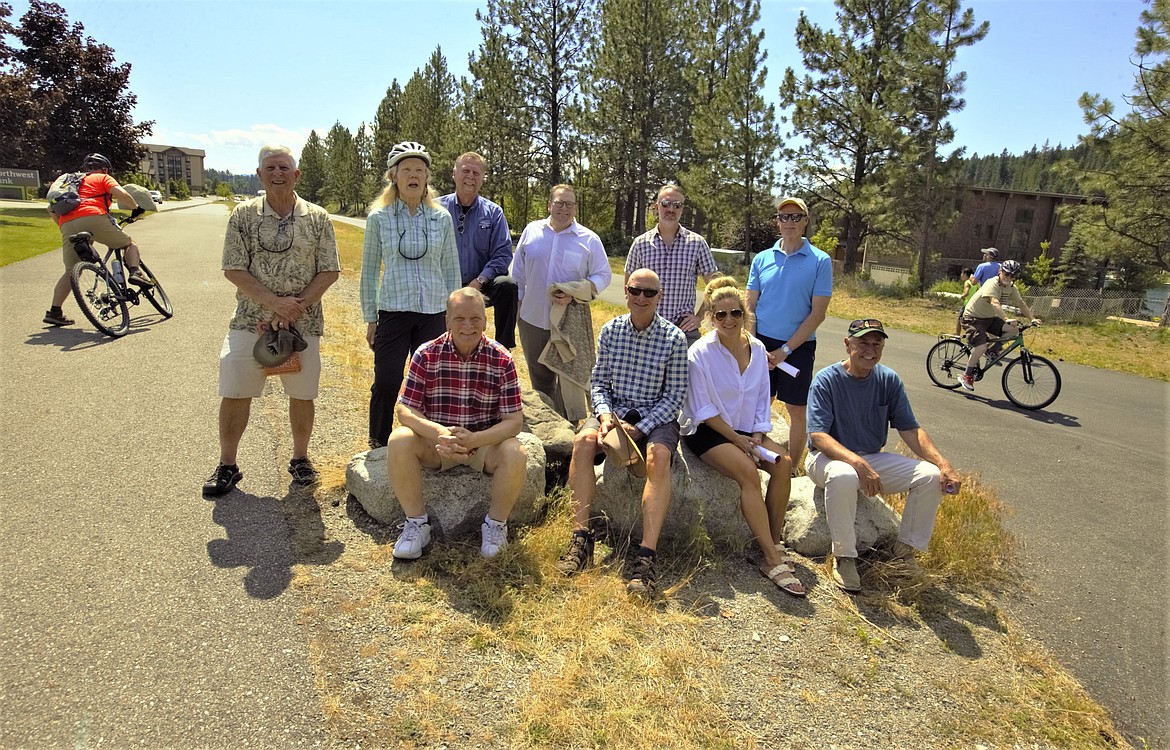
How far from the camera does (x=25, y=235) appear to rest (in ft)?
57.3

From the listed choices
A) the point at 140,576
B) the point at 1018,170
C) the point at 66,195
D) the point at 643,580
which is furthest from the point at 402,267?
the point at 1018,170

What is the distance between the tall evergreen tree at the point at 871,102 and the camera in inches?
890

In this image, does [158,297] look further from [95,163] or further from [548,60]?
[548,60]

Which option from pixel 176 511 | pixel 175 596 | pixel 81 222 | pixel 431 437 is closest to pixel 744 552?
pixel 431 437

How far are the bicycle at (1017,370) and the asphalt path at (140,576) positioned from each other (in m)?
9.14

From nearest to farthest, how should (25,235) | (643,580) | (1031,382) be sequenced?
1. (643,580)
2. (1031,382)
3. (25,235)

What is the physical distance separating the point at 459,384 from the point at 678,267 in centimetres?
225

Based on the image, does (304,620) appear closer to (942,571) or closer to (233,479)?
(233,479)

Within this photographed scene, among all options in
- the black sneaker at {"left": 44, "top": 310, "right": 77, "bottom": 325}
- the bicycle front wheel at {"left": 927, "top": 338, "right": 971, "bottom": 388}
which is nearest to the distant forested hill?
the bicycle front wheel at {"left": 927, "top": 338, "right": 971, "bottom": 388}

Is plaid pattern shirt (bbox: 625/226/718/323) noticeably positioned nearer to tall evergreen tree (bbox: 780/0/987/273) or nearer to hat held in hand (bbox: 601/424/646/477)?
hat held in hand (bbox: 601/424/646/477)

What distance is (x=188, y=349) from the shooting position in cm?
745

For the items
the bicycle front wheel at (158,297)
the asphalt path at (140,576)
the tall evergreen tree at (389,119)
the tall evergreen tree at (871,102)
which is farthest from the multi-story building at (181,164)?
the asphalt path at (140,576)

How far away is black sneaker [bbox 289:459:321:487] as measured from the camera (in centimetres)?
441

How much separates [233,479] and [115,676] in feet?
5.89
